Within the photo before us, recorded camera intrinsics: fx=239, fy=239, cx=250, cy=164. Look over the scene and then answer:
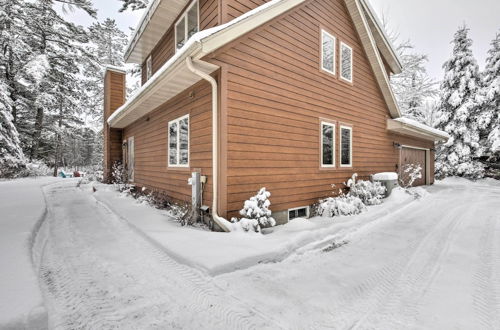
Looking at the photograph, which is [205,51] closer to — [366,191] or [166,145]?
[166,145]

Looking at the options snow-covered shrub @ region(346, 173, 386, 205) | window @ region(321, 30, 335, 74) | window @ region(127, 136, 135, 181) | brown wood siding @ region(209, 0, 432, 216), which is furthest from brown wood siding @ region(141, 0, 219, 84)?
snow-covered shrub @ region(346, 173, 386, 205)

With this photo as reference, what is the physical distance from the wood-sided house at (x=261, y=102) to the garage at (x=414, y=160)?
136 cm

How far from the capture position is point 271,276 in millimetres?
3020

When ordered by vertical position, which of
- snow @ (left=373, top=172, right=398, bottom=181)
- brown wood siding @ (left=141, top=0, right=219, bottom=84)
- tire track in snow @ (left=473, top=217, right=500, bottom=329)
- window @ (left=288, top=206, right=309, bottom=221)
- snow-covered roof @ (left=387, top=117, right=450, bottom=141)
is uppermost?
brown wood siding @ (left=141, top=0, right=219, bottom=84)

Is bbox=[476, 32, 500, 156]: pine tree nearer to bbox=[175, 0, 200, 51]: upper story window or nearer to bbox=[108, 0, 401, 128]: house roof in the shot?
bbox=[108, 0, 401, 128]: house roof

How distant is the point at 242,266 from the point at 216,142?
2.44 metres

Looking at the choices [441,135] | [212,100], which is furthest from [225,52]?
[441,135]

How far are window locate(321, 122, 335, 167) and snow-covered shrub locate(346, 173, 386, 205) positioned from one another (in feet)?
3.13

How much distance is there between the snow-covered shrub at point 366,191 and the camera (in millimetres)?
7238

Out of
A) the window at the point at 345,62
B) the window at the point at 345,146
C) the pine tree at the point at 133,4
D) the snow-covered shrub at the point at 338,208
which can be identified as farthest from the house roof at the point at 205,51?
the pine tree at the point at 133,4

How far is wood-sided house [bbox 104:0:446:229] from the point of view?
4.72 m

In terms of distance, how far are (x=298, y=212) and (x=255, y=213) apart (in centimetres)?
200

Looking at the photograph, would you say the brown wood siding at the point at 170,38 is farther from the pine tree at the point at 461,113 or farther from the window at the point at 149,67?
the pine tree at the point at 461,113

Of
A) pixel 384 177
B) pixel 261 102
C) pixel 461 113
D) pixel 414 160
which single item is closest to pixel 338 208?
pixel 261 102
